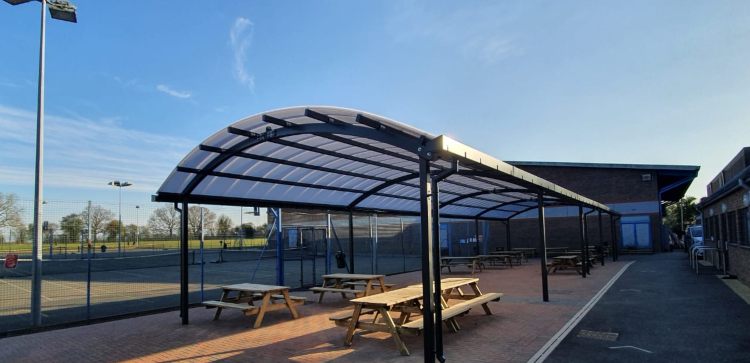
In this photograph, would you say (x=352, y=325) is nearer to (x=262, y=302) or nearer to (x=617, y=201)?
(x=262, y=302)

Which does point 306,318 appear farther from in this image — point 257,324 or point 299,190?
point 299,190

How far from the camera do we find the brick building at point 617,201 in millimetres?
28016

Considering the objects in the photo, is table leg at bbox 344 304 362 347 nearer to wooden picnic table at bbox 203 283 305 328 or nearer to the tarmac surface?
wooden picnic table at bbox 203 283 305 328

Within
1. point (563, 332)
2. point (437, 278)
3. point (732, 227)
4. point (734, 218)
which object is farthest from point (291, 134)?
point (732, 227)

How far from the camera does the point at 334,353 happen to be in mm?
6520

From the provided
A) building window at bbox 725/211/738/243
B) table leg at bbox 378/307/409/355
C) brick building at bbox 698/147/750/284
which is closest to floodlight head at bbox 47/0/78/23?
table leg at bbox 378/307/409/355

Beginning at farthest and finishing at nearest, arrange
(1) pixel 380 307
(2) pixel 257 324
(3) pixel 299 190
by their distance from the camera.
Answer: (3) pixel 299 190 < (2) pixel 257 324 < (1) pixel 380 307

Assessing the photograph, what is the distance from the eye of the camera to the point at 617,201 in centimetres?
2906

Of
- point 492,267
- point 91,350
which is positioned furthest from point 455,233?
point 91,350

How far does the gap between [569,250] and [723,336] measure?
22558 mm

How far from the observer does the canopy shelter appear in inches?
232

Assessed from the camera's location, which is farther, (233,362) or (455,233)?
(455,233)

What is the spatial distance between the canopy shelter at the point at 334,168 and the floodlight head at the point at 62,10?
484 centimetres

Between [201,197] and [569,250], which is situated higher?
[201,197]
